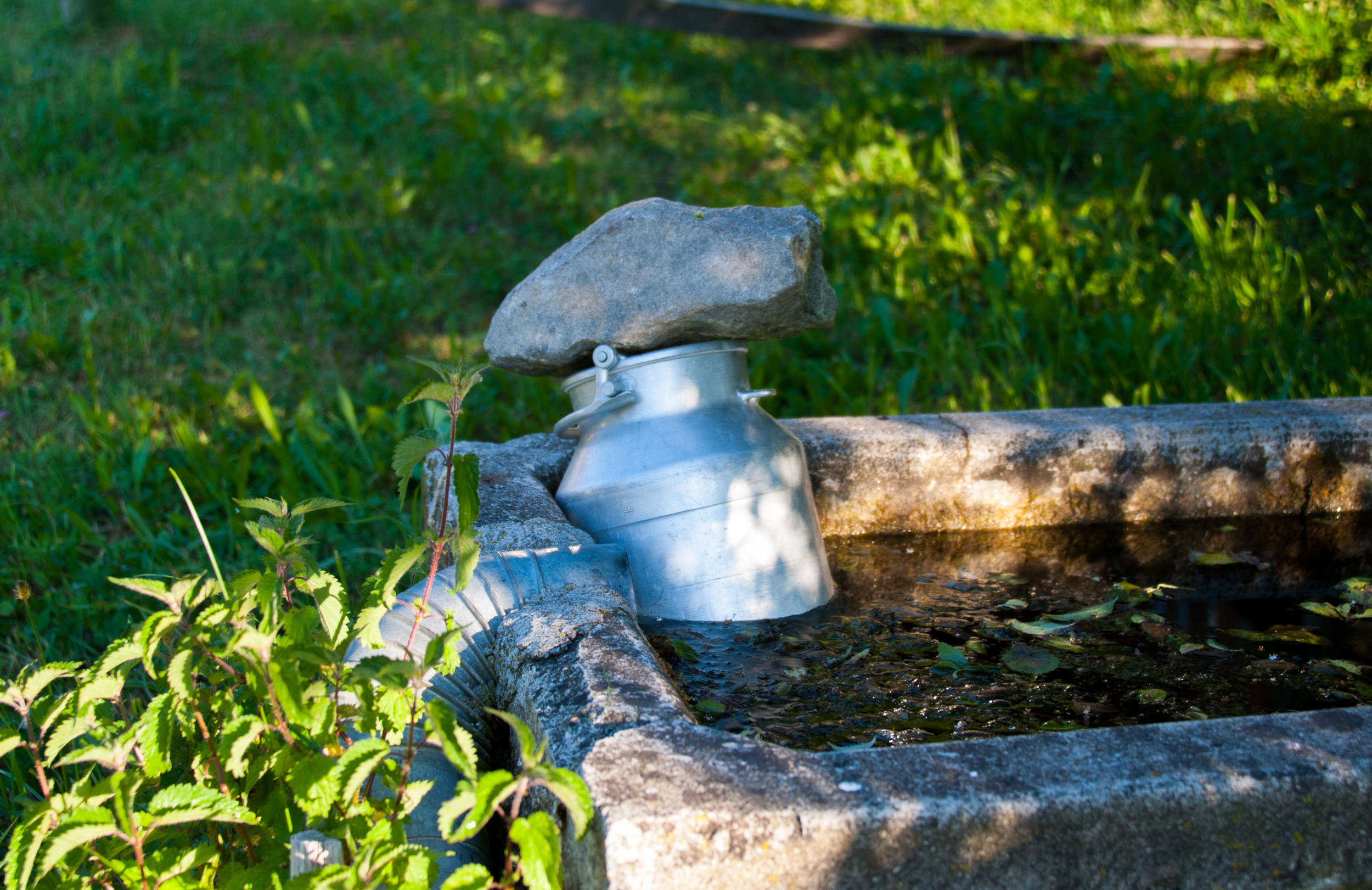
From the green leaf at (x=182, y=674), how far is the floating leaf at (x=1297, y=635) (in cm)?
190

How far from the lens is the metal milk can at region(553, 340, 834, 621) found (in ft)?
6.41

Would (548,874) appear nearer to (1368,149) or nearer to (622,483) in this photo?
(622,483)

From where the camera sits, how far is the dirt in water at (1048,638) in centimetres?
173

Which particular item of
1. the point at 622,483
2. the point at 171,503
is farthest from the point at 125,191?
the point at 622,483

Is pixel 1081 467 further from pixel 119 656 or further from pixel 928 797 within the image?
pixel 119 656

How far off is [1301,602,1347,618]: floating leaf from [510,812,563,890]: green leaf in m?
1.78

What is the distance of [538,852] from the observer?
1070mm

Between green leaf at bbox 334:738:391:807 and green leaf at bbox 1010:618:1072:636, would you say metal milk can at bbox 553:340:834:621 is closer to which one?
green leaf at bbox 1010:618:1072:636

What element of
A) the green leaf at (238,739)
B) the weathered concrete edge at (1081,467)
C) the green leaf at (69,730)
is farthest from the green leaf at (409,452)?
the weathered concrete edge at (1081,467)

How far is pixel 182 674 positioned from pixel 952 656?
128 cm

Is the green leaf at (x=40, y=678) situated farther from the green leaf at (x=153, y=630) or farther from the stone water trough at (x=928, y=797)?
the stone water trough at (x=928, y=797)

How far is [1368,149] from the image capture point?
4.73m

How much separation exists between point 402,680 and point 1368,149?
202 inches

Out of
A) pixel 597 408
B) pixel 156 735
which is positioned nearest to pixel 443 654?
pixel 156 735
